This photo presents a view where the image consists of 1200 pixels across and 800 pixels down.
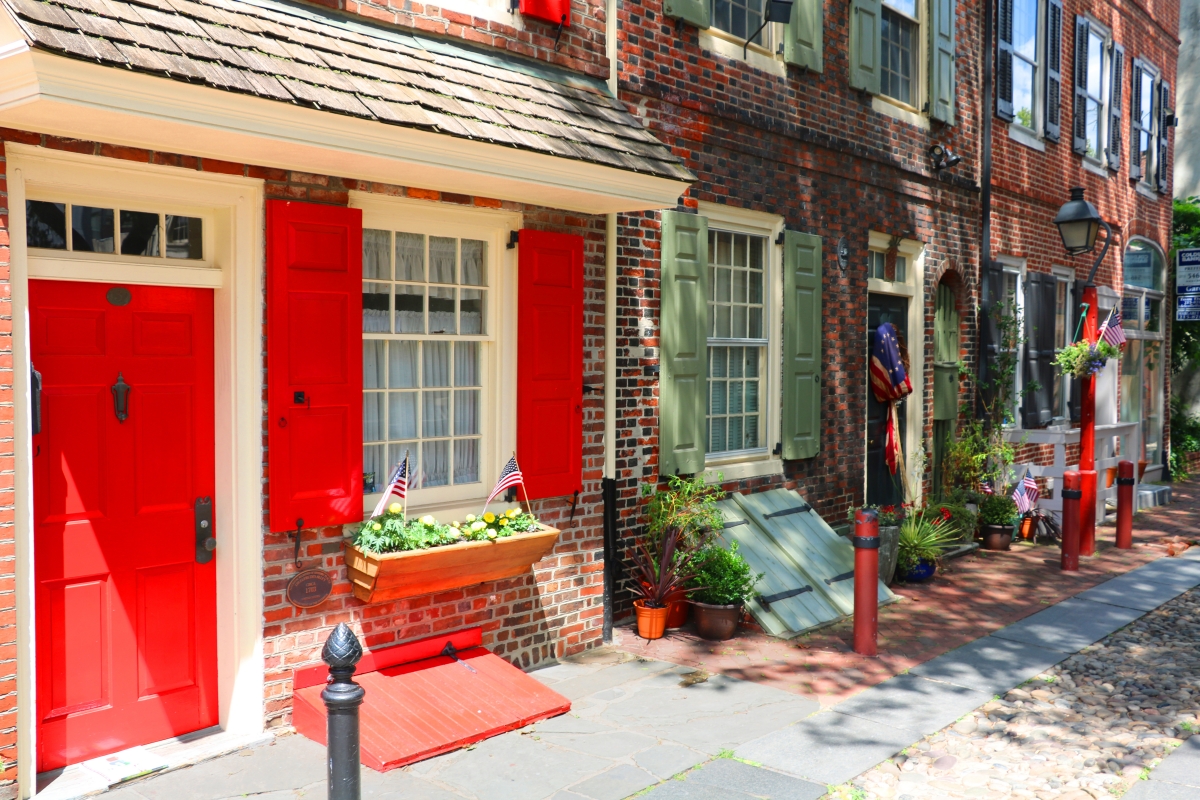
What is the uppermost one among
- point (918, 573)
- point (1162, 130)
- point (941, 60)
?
point (1162, 130)

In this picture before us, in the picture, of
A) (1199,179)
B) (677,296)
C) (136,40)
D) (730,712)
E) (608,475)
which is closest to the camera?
(136,40)

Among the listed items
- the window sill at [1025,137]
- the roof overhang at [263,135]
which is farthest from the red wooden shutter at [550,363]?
the window sill at [1025,137]

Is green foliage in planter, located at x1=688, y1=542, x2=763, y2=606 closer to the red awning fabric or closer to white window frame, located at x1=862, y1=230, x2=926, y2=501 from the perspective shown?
the red awning fabric

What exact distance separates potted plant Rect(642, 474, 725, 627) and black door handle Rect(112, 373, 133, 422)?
11.7ft

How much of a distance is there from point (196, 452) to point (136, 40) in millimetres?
1957

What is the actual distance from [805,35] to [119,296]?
6129 millimetres

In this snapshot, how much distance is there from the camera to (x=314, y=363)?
5.07 meters

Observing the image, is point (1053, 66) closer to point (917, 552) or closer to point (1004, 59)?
point (1004, 59)

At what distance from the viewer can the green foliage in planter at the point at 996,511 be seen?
419 inches

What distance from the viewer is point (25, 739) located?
165 inches

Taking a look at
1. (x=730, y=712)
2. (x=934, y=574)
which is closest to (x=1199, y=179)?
(x=934, y=574)

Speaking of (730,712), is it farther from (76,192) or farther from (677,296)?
(76,192)

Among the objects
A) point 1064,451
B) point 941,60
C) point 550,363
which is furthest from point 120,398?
point 1064,451

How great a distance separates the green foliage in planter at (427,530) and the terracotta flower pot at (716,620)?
5.27ft
